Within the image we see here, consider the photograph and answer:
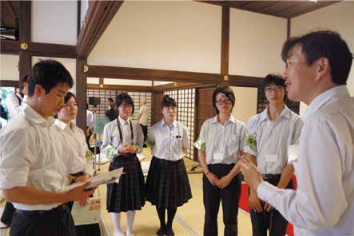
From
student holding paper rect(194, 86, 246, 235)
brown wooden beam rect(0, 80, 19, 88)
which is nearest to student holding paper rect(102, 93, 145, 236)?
student holding paper rect(194, 86, 246, 235)

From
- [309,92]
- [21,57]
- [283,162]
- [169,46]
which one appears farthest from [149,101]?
[309,92]

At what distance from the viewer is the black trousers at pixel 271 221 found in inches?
69.1

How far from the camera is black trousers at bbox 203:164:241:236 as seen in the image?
7.05 ft

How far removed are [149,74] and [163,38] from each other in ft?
1.95

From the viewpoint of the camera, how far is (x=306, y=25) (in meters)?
4.43

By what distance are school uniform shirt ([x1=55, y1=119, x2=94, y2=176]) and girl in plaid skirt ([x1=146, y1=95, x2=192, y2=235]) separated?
74cm

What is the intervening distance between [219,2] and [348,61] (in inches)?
145

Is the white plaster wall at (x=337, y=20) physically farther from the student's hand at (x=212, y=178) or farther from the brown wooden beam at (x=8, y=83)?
the brown wooden beam at (x=8, y=83)

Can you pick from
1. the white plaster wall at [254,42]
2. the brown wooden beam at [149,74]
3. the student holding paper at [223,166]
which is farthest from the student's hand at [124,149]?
the white plaster wall at [254,42]

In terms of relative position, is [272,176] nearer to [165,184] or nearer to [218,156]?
[218,156]

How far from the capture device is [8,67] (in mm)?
7031

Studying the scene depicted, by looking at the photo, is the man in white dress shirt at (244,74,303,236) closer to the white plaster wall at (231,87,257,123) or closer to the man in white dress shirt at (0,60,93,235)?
the man in white dress shirt at (0,60,93,235)

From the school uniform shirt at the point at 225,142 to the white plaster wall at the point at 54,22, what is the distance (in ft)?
7.86

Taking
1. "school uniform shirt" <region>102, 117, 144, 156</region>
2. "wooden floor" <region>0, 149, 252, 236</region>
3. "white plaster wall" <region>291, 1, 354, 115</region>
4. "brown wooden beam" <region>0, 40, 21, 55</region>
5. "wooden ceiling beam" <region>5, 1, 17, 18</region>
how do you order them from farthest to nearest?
1. "wooden ceiling beam" <region>5, 1, 17, 18</region>
2. "white plaster wall" <region>291, 1, 354, 115</region>
3. "brown wooden beam" <region>0, 40, 21, 55</region>
4. "wooden floor" <region>0, 149, 252, 236</region>
5. "school uniform shirt" <region>102, 117, 144, 156</region>
